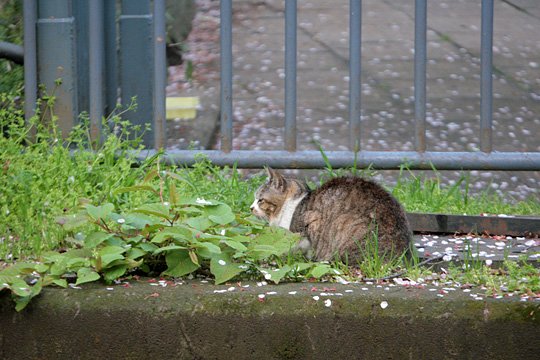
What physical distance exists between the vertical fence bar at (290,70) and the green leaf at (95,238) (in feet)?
4.69

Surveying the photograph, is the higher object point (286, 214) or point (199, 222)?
point (199, 222)

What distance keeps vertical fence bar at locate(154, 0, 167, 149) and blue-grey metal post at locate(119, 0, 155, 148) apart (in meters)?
0.34

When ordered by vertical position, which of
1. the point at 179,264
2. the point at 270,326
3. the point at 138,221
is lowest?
the point at 270,326

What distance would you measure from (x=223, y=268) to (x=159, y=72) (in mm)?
1591

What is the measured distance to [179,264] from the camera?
3281 mm

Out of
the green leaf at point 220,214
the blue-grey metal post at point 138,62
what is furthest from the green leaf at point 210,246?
the blue-grey metal post at point 138,62

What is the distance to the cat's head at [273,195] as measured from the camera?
4.00 meters

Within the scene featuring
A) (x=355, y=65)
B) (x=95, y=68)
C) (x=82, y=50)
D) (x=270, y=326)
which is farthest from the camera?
(x=82, y=50)

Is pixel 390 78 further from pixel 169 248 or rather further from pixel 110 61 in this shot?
pixel 169 248

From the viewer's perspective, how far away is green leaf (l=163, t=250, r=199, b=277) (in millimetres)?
3258

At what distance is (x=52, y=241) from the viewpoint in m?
3.59

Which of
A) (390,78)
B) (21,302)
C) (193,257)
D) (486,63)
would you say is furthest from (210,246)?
(390,78)

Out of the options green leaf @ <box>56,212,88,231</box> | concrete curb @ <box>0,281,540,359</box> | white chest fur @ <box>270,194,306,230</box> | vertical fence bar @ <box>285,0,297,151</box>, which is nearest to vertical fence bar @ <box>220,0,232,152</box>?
vertical fence bar @ <box>285,0,297,151</box>

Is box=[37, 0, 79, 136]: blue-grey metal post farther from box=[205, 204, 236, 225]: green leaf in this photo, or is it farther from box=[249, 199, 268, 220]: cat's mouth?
box=[205, 204, 236, 225]: green leaf
